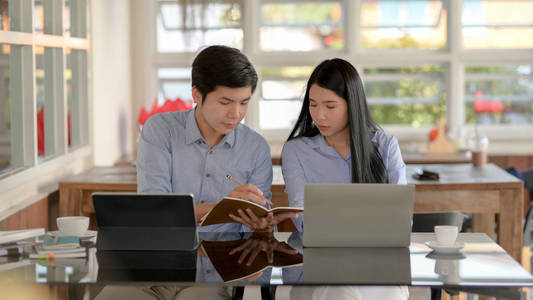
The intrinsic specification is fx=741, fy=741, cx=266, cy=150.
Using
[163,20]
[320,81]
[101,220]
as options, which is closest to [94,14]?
[163,20]

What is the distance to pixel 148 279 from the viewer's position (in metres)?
Result: 1.82

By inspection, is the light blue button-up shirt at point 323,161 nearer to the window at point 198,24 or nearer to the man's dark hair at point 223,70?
the man's dark hair at point 223,70

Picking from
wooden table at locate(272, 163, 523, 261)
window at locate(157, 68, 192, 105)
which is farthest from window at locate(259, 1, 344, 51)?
wooden table at locate(272, 163, 523, 261)

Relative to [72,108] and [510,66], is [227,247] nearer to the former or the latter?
[72,108]

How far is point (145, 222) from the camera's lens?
2.20 m

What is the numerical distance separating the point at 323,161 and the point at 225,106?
1.59ft

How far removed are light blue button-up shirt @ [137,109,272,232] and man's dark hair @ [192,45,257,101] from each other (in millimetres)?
231

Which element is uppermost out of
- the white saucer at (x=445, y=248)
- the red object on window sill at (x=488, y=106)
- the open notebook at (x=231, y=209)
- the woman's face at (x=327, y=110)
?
the woman's face at (x=327, y=110)

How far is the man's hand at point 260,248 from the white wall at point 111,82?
7.63ft

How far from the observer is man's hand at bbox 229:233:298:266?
2052 millimetres

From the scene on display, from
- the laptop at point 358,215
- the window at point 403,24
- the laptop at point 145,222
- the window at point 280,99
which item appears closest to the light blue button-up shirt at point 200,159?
the laptop at point 145,222

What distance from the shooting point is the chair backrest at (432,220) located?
3.00 meters

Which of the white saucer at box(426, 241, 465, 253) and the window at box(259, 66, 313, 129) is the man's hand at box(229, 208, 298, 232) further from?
the window at box(259, 66, 313, 129)

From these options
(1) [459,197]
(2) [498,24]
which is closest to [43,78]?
(1) [459,197]
